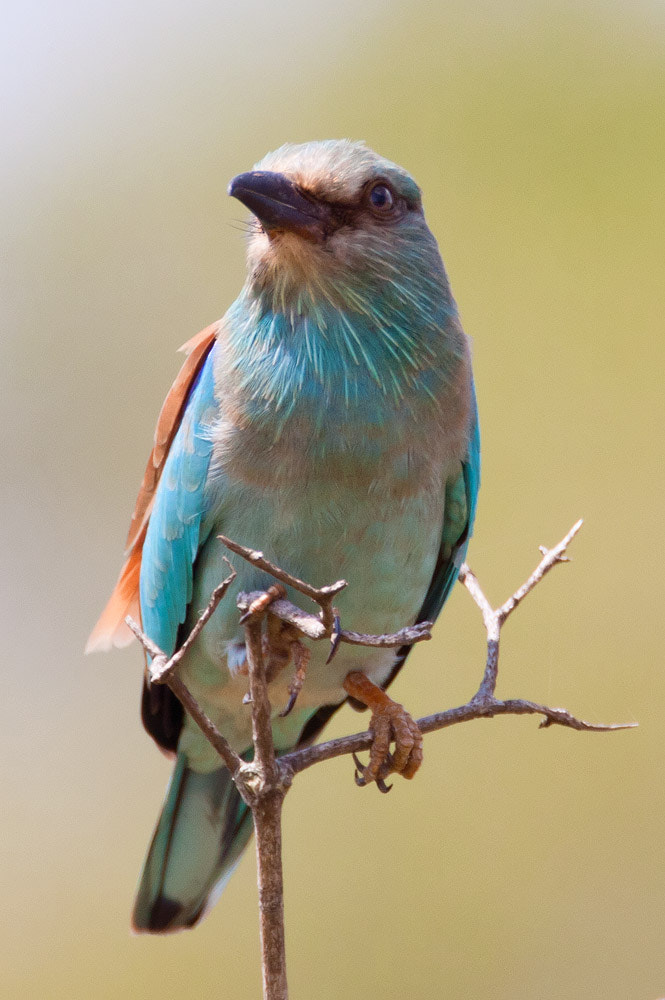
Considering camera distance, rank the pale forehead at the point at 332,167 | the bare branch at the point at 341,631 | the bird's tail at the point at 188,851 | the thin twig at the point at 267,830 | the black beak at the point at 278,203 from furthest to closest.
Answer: the bird's tail at the point at 188,851 → the pale forehead at the point at 332,167 → the black beak at the point at 278,203 → the thin twig at the point at 267,830 → the bare branch at the point at 341,631

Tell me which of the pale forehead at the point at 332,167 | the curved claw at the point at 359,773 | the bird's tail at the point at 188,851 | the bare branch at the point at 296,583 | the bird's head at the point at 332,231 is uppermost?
the pale forehead at the point at 332,167

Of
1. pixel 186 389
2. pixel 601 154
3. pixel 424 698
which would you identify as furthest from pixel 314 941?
pixel 601 154

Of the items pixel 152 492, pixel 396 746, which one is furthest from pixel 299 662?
pixel 152 492

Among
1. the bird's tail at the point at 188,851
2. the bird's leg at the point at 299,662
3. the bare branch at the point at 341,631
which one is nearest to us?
the bare branch at the point at 341,631

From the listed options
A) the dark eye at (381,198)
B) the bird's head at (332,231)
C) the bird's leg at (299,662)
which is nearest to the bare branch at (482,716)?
the bird's leg at (299,662)

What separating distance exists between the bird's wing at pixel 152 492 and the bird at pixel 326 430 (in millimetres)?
11

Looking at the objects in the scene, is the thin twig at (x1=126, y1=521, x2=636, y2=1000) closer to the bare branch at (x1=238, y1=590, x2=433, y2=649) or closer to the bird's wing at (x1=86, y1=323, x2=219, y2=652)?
the bare branch at (x1=238, y1=590, x2=433, y2=649)

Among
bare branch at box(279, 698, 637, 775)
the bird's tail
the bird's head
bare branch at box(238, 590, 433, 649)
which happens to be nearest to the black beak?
the bird's head

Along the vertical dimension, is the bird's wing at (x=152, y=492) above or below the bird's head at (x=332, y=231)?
below

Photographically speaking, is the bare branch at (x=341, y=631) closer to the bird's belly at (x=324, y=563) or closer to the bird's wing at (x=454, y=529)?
the bird's belly at (x=324, y=563)

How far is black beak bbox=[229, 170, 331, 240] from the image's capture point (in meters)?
2.65

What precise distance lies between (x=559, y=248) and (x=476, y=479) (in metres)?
3.19

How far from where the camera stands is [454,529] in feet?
10.6

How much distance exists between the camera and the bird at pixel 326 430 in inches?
109
